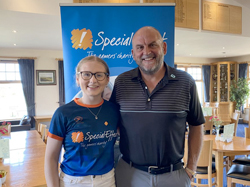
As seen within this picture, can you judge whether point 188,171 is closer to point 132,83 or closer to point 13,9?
point 132,83

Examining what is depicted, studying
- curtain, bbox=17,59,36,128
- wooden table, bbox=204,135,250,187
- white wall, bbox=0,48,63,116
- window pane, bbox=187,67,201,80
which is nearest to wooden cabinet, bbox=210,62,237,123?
window pane, bbox=187,67,201,80

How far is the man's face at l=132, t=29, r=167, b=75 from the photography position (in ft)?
4.39

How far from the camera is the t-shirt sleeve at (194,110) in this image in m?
1.39

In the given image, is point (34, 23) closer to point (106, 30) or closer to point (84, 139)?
point (106, 30)

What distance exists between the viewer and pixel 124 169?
1372mm

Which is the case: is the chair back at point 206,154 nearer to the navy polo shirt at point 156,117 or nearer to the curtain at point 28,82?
the navy polo shirt at point 156,117

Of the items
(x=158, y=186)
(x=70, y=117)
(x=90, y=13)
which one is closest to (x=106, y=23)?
(x=90, y=13)

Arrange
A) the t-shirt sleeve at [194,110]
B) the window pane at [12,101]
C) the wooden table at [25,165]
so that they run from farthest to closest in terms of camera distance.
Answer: the window pane at [12,101] < the wooden table at [25,165] < the t-shirt sleeve at [194,110]

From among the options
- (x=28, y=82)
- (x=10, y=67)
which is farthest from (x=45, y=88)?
(x=10, y=67)

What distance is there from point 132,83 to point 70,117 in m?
0.50

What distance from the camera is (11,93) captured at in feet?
A: 22.7

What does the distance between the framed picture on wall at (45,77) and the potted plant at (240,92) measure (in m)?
7.70

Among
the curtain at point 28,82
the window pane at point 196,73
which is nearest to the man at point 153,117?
the curtain at point 28,82

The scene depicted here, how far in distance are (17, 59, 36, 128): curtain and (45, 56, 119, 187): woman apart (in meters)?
6.25
